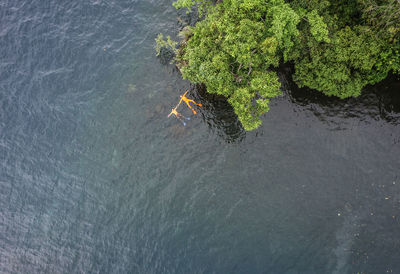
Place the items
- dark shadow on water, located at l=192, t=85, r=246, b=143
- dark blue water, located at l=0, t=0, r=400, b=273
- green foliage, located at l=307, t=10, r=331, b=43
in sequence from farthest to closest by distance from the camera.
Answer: dark shadow on water, located at l=192, t=85, r=246, b=143, dark blue water, located at l=0, t=0, r=400, b=273, green foliage, located at l=307, t=10, r=331, b=43

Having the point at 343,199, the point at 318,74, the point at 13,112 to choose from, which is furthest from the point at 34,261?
the point at 318,74

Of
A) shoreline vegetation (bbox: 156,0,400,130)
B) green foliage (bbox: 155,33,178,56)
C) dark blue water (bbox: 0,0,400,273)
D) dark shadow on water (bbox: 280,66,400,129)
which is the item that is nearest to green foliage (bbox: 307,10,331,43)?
shoreline vegetation (bbox: 156,0,400,130)

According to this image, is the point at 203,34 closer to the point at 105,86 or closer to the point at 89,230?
the point at 105,86

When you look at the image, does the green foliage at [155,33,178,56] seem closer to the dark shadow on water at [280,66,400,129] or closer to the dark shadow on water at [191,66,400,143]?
the dark shadow on water at [191,66,400,143]

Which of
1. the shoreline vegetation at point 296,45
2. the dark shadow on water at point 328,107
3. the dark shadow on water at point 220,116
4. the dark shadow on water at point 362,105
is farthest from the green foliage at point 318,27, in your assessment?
the dark shadow on water at point 220,116

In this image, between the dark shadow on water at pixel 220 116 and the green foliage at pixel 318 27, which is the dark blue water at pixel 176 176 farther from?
the green foliage at pixel 318 27
